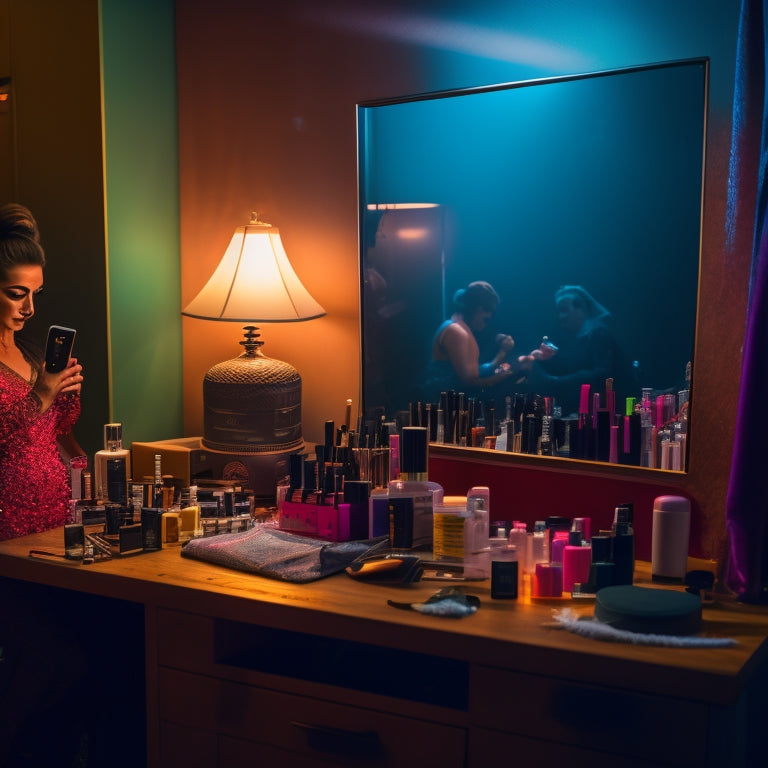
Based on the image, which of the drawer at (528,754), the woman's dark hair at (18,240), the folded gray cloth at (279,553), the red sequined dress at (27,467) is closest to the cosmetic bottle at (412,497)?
the folded gray cloth at (279,553)

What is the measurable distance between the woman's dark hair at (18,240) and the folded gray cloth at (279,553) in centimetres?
72

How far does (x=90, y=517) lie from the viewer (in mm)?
1956

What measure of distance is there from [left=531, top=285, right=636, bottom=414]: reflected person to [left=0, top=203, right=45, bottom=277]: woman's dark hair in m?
1.06

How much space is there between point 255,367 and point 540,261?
65cm

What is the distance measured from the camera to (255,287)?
2158 millimetres

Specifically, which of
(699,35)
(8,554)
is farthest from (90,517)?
(699,35)

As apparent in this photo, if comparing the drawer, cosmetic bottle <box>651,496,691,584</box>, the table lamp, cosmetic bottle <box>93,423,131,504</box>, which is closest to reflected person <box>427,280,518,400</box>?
the table lamp

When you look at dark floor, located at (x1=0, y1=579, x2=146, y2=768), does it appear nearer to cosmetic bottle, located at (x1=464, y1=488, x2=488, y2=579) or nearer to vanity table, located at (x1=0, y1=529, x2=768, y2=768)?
vanity table, located at (x1=0, y1=529, x2=768, y2=768)

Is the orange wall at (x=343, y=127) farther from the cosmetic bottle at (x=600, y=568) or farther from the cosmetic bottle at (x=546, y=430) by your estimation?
the cosmetic bottle at (x=600, y=568)

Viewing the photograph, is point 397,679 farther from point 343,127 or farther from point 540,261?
point 343,127

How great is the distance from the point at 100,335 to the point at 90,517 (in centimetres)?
48

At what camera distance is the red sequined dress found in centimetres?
197

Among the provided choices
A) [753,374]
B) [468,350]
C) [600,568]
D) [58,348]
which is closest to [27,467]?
[58,348]

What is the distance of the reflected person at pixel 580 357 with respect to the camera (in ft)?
5.96
